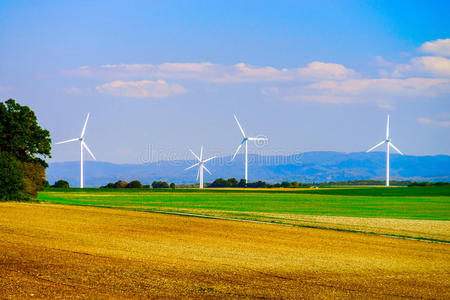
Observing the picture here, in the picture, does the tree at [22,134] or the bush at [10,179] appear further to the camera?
the tree at [22,134]

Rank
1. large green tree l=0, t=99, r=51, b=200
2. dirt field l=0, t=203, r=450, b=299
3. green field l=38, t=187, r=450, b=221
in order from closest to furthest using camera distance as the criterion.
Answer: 1. dirt field l=0, t=203, r=450, b=299
2. green field l=38, t=187, r=450, b=221
3. large green tree l=0, t=99, r=51, b=200

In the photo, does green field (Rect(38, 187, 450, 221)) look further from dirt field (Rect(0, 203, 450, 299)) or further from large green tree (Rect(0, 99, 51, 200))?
dirt field (Rect(0, 203, 450, 299))

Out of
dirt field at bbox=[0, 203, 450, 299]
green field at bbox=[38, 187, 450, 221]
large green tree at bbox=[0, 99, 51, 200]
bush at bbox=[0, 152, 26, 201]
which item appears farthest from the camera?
large green tree at bbox=[0, 99, 51, 200]

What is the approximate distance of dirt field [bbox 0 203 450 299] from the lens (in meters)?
14.3

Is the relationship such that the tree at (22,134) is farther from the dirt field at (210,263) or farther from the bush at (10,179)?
the dirt field at (210,263)

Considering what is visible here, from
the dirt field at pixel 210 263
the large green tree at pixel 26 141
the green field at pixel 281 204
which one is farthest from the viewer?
the large green tree at pixel 26 141

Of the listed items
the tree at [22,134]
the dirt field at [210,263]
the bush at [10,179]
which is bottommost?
the dirt field at [210,263]

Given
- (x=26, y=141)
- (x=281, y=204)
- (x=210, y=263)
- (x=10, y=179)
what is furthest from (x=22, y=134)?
(x=210, y=263)

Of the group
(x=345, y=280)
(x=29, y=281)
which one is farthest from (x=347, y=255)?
(x=29, y=281)

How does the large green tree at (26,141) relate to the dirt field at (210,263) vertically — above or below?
above

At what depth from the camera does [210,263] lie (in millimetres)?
18469

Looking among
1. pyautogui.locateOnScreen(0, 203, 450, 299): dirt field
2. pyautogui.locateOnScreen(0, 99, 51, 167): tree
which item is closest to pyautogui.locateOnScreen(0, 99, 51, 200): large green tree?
pyautogui.locateOnScreen(0, 99, 51, 167): tree

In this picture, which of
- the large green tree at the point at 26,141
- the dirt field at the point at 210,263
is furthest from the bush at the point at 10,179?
the dirt field at the point at 210,263

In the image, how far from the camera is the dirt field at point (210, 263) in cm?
1430
